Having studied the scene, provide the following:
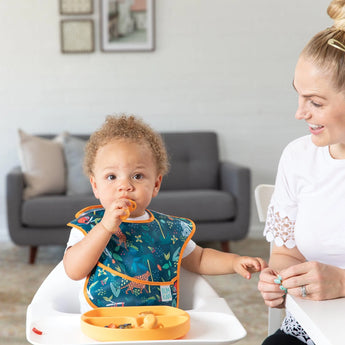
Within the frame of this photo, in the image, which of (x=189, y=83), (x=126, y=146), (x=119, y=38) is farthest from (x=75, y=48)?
(x=126, y=146)

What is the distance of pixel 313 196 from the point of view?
139 cm

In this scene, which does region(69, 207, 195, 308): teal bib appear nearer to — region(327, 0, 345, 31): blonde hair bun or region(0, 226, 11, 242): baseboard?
region(327, 0, 345, 31): blonde hair bun

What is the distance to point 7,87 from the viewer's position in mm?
4543

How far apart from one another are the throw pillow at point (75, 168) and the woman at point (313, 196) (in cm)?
274

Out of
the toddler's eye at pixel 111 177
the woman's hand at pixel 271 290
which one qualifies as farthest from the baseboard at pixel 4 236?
the woman's hand at pixel 271 290

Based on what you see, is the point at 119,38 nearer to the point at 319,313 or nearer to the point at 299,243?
the point at 299,243

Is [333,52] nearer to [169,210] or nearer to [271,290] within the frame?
[271,290]

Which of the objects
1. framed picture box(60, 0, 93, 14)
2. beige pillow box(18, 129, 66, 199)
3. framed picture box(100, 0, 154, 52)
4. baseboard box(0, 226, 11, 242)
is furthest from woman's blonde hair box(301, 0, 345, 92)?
baseboard box(0, 226, 11, 242)

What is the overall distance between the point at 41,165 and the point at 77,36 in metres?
1.16

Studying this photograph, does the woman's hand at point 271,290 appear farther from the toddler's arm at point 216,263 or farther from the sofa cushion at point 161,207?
the sofa cushion at point 161,207

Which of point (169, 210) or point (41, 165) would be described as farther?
point (41, 165)

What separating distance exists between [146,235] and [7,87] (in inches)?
136

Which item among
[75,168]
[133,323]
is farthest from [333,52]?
[75,168]

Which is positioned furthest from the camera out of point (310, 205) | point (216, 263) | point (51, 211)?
point (51, 211)
